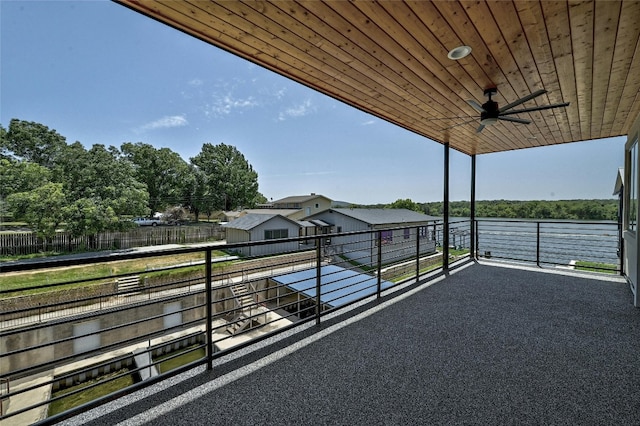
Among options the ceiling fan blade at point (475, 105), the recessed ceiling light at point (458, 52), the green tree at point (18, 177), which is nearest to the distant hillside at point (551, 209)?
the ceiling fan blade at point (475, 105)

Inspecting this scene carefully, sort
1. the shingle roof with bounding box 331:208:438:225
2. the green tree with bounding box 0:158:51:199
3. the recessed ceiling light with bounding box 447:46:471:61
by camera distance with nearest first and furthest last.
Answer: the recessed ceiling light with bounding box 447:46:471:61, the green tree with bounding box 0:158:51:199, the shingle roof with bounding box 331:208:438:225

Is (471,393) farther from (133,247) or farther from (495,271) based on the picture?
(133,247)

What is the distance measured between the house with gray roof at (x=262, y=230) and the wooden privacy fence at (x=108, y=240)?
2.48 metres

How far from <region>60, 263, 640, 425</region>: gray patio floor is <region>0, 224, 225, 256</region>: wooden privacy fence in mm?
16497

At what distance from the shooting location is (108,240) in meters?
15.4

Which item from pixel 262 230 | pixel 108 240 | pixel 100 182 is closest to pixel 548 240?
pixel 262 230

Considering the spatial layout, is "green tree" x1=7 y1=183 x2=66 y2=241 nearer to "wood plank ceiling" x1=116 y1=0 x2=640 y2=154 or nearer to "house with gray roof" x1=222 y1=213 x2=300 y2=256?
"house with gray roof" x1=222 y1=213 x2=300 y2=256

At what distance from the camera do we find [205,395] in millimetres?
1614

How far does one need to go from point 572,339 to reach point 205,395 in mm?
2807

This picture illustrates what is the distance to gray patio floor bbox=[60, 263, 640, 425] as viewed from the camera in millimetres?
1486

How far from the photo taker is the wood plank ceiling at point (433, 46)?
1861mm

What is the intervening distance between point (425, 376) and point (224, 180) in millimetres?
28308

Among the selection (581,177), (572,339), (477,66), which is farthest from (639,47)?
(581,177)

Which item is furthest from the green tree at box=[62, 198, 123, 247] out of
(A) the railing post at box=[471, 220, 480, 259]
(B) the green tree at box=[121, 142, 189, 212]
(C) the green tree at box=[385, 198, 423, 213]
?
(C) the green tree at box=[385, 198, 423, 213]
